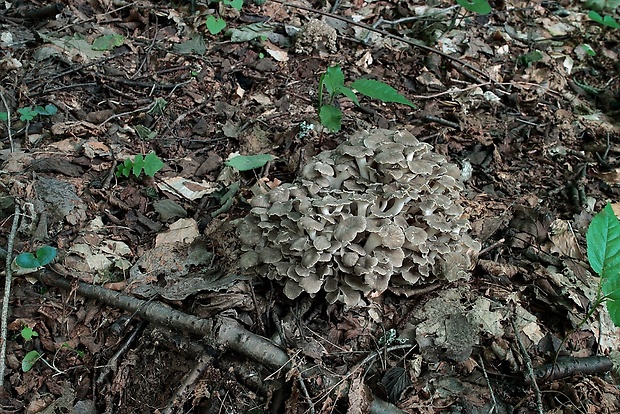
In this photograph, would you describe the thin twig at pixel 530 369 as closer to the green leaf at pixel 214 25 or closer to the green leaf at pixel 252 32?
the green leaf at pixel 214 25

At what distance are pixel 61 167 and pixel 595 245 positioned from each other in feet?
13.6

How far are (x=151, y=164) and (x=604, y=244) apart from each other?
11.4 feet

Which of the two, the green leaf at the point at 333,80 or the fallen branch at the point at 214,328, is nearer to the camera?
the fallen branch at the point at 214,328

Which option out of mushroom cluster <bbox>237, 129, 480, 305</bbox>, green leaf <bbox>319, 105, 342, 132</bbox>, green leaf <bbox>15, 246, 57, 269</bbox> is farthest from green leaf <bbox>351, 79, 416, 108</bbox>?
green leaf <bbox>15, 246, 57, 269</bbox>

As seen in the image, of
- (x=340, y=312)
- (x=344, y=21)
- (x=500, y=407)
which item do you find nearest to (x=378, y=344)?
(x=340, y=312)

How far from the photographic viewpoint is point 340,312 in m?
3.46

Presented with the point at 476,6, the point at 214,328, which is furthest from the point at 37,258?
the point at 476,6

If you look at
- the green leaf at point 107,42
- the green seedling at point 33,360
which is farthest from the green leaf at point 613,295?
the green leaf at point 107,42

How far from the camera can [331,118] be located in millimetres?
4551

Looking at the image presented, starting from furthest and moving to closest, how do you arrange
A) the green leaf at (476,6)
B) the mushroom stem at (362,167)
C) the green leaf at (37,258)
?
1. the green leaf at (476,6)
2. the mushroom stem at (362,167)
3. the green leaf at (37,258)

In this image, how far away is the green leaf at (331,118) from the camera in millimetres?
4508

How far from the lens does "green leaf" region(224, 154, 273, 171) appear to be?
14.2ft

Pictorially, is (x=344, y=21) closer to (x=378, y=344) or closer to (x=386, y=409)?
(x=378, y=344)

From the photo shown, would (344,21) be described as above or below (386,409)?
above
